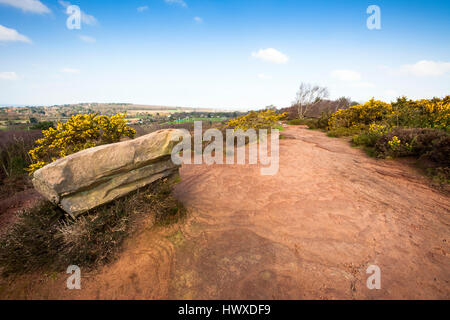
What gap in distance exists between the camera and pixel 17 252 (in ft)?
7.45

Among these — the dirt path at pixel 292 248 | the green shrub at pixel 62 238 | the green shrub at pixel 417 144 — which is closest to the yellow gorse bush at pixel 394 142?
the green shrub at pixel 417 144

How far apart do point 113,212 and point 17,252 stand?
1.13 meters

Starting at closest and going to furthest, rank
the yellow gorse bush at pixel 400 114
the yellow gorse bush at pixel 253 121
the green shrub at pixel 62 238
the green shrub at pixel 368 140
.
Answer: the green shrub at pixel 62 238
the green shrub at pixel 368 140
the yellow gorse bush at pixel 400 114
the yellow gorse bush at pixel 253 121

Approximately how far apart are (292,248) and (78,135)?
5128mm

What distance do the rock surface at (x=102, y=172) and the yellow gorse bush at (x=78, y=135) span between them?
1759 millimetres

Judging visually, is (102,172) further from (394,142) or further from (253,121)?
(253,121)

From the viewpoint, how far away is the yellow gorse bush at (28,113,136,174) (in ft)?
12.9

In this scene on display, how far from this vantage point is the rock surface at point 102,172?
2.36m

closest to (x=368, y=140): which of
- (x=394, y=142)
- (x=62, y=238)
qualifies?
(x=394, y=142)

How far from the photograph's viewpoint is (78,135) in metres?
4.10

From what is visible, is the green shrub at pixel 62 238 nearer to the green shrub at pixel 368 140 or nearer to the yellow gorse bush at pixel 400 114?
the green shrub at pixel 368 140

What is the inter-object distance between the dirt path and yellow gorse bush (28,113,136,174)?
2.56 metres

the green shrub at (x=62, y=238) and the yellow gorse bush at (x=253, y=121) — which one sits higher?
the yellow gorse bush at (x=253, y=121)
